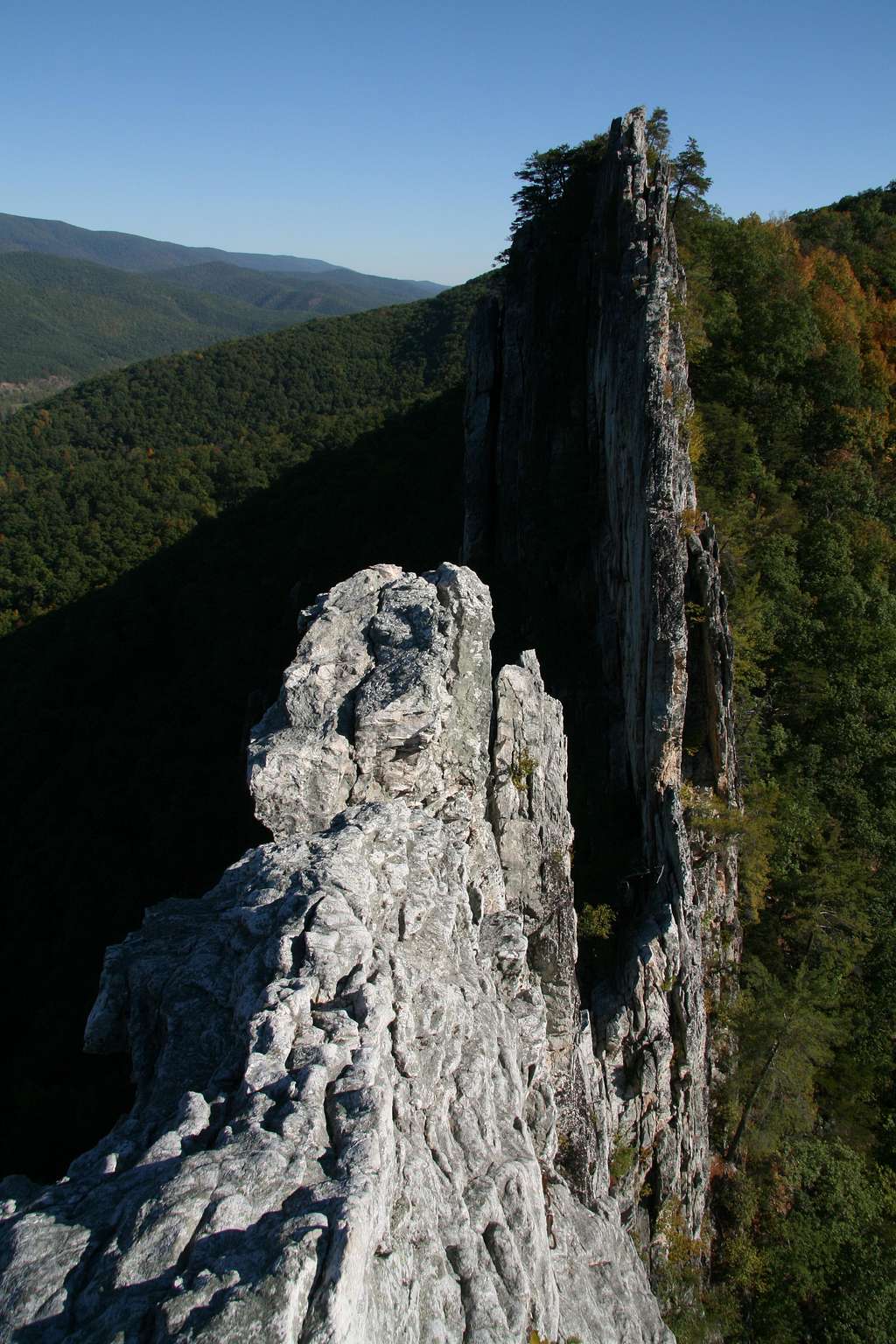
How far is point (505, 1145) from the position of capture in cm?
759

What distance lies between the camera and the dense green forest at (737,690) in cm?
1880

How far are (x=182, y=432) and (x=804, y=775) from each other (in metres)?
89.0

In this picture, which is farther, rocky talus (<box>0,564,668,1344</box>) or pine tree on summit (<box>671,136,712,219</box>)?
pine tree on summit (<box>671,136,712,219</box>)

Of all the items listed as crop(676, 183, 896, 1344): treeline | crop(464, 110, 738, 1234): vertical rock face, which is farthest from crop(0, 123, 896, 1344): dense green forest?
crop(464, 110, 738, 1234): vertical rock face

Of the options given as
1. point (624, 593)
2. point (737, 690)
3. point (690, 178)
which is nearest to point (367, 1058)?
point (624, 593)

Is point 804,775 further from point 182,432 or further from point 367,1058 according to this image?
point 182,432

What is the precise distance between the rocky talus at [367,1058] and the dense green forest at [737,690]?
819cm

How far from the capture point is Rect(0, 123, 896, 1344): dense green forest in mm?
18797

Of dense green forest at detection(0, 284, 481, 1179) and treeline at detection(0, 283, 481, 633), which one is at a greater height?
treeline at detection(0, 283, 481, 633)

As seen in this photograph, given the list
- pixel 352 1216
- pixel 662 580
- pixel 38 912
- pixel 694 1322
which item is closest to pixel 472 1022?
pixel 352 1216

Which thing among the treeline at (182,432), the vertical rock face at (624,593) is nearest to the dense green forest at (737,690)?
the treeline at (182,432)

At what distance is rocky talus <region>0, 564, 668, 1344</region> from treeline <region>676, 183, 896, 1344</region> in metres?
7.63

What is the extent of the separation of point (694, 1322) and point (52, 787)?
128 ft

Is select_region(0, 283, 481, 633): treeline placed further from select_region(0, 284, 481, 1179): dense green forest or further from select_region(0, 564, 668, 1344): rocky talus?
select_region(0, 564, 668, 1344): rocky talus
